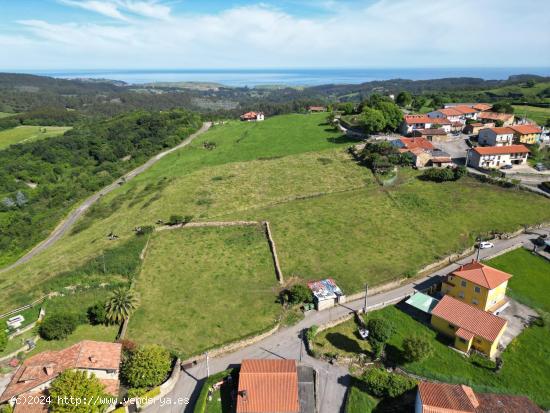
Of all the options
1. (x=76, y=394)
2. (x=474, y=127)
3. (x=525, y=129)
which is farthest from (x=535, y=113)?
(x=76, y=394)

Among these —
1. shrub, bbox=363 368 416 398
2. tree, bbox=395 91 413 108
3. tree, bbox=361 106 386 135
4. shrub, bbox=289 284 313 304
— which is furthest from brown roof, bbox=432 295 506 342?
tree, bbox=395 91 413 108

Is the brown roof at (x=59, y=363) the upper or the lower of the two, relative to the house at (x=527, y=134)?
lower

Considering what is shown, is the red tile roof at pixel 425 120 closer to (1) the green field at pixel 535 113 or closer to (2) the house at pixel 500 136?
(2) the house at pixel 500 136

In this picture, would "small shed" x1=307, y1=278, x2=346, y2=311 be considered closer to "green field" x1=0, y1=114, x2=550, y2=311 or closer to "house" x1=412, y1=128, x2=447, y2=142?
"green field" x1=0, y1=114, x2=550, y2=311

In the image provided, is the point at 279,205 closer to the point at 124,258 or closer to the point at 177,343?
the point at 124,258

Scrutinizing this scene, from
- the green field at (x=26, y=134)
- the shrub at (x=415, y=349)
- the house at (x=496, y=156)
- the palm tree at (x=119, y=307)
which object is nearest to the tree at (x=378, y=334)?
the shrub at (x=415, y=349)

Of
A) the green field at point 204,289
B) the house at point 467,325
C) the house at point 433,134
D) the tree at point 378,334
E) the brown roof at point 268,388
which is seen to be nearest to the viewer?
the brown roof at point 268,388

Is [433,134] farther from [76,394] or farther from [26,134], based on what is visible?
[26,134]
